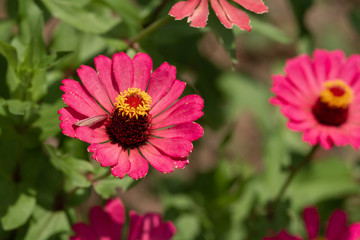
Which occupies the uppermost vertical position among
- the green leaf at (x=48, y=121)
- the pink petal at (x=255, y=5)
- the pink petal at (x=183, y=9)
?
the pink petal at (x=255, y=5)

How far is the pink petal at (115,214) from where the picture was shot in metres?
1.44

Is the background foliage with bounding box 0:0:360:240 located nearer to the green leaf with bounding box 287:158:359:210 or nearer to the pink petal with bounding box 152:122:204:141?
the green leaf with bounding box 287:158:359:210

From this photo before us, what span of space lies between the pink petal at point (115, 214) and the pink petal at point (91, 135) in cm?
32

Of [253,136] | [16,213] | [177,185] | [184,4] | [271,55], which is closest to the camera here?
[184,4]

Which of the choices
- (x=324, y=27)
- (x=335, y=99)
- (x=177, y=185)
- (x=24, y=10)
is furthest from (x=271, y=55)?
(x=24, y=10)

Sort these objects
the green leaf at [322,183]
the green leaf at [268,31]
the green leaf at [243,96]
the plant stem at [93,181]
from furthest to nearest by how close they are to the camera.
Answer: the green leaf at [243,96], the green leaf at [322,183], the green leaf at [268,31], the plant stem at [93,181]

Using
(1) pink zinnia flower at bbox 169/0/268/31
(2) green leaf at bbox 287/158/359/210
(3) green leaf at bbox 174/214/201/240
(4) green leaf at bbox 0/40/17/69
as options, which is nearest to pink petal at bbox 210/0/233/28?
(1) pink zinnia flower at bbox 169/0/268/31

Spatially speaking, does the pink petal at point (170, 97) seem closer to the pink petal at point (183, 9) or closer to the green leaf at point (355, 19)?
the pink petal at point (183, 9)

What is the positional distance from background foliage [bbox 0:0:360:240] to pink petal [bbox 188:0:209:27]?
147 millimetres

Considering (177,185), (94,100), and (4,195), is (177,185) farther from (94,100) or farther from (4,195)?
(94,100)

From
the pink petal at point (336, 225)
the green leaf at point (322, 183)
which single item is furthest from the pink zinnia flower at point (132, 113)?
the green leaf at point (322, 183)

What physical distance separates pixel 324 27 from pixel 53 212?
2740mm

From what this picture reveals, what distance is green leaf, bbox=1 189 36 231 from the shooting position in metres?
1.36

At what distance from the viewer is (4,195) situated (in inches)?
57.2
